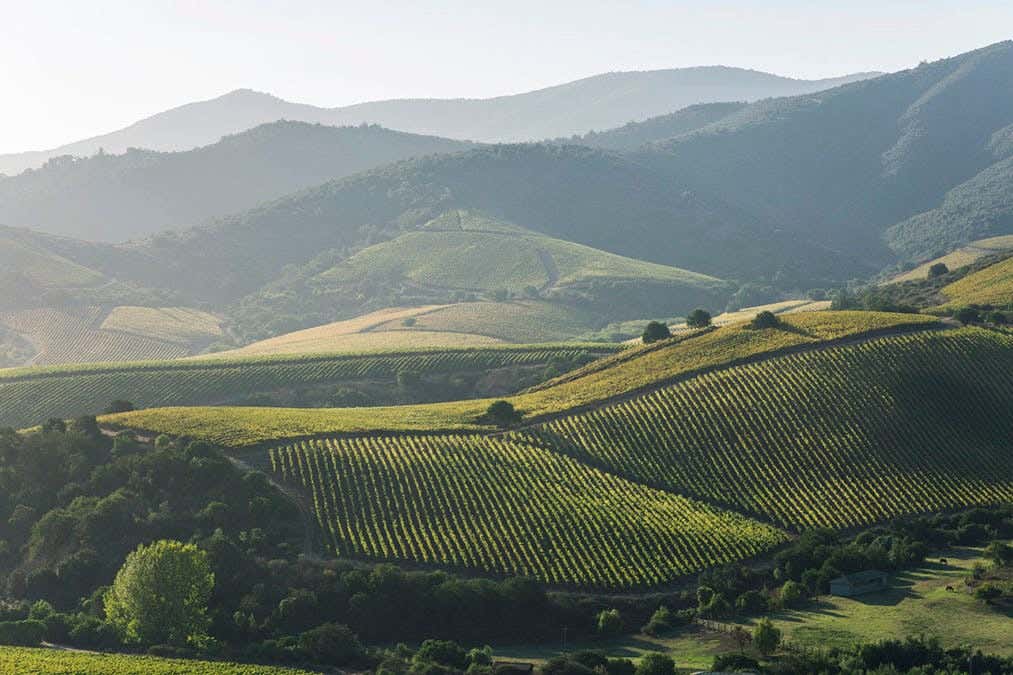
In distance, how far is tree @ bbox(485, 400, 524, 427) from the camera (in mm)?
114062

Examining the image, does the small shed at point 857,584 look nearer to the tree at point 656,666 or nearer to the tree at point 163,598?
the tree at point 656,666

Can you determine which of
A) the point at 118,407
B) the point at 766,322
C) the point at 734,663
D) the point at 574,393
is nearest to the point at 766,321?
the point at 766,322

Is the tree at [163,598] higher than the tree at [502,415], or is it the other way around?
the tree at [502,415]

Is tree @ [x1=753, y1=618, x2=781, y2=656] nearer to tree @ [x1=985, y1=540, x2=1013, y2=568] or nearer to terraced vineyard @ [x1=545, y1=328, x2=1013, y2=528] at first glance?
tree @ [x1=985, y1=540, x2=1013, y2=568]

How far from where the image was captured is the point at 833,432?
110 metres

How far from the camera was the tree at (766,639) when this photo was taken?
69812mm

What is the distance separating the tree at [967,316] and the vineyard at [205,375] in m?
45.1

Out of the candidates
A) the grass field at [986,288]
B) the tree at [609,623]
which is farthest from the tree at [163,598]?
the grass field at [986,288]

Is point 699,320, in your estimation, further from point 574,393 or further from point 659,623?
point 659,623

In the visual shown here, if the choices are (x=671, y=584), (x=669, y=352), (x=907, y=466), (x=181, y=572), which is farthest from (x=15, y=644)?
(x=669, y=352)

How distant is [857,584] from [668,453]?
27.7 m

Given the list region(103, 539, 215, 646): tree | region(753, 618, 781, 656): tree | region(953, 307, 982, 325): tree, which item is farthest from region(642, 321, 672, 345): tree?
region(103, 539, 215, 646): tree

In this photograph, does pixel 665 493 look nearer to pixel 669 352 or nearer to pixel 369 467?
pixel 369 467

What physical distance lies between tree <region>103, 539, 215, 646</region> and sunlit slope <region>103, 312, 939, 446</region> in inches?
1038
